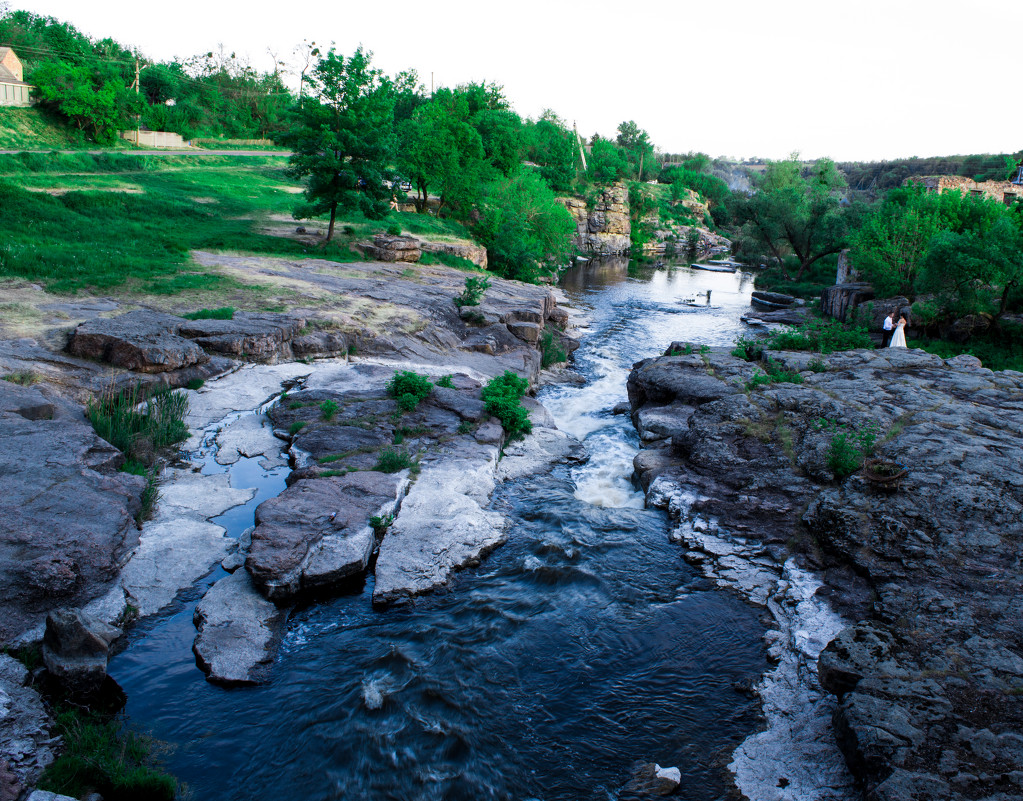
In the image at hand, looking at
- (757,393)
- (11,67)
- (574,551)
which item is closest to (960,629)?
(574,551)

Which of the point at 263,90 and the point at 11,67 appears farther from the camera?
the point at 263,90

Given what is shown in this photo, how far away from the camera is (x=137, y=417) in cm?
1110

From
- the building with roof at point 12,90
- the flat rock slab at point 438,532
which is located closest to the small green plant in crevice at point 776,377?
the flat rock slab at point 438,532

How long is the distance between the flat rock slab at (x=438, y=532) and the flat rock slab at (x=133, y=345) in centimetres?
606

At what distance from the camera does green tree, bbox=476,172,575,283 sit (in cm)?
3391

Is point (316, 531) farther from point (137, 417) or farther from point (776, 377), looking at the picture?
point (776, 377)

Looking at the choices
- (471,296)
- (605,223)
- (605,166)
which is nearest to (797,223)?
(605,223)

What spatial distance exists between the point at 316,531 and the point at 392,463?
2252 millimetres

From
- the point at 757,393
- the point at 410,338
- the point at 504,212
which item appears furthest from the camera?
the point at 504,212

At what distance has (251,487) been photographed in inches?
416

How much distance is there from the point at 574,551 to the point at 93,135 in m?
46.3

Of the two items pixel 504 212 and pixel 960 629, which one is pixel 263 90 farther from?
pixel 960 629

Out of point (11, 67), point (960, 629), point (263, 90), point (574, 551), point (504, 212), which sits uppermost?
point (263, 90)

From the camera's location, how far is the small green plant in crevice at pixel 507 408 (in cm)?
1366
